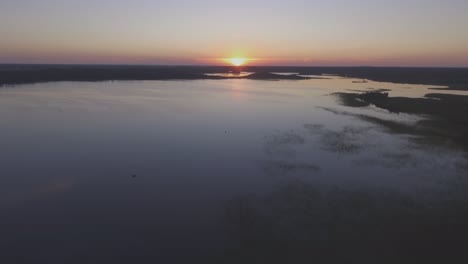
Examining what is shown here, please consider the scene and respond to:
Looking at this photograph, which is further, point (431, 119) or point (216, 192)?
point (431, 119)

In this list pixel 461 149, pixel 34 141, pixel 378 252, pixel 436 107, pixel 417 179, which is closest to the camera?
pixel 378 252

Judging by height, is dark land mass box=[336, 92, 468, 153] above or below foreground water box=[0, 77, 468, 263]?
above

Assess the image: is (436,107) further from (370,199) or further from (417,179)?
(370,199)

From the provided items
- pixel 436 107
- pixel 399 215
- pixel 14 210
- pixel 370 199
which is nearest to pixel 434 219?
pixel 399 215

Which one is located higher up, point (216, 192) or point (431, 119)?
point (431, 119)

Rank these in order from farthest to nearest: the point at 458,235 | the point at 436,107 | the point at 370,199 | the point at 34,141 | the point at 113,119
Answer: the point at 436,107
the point at 113,119
the point at 34,141
the point at 370,199
the point at 458,235

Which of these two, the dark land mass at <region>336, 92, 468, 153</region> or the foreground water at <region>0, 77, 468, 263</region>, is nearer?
the foreground water at <region>0, 77, 468, 263</region>

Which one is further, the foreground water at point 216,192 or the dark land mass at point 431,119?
the dark land mass at point 431,119

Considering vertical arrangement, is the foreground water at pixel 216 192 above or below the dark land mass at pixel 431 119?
below
